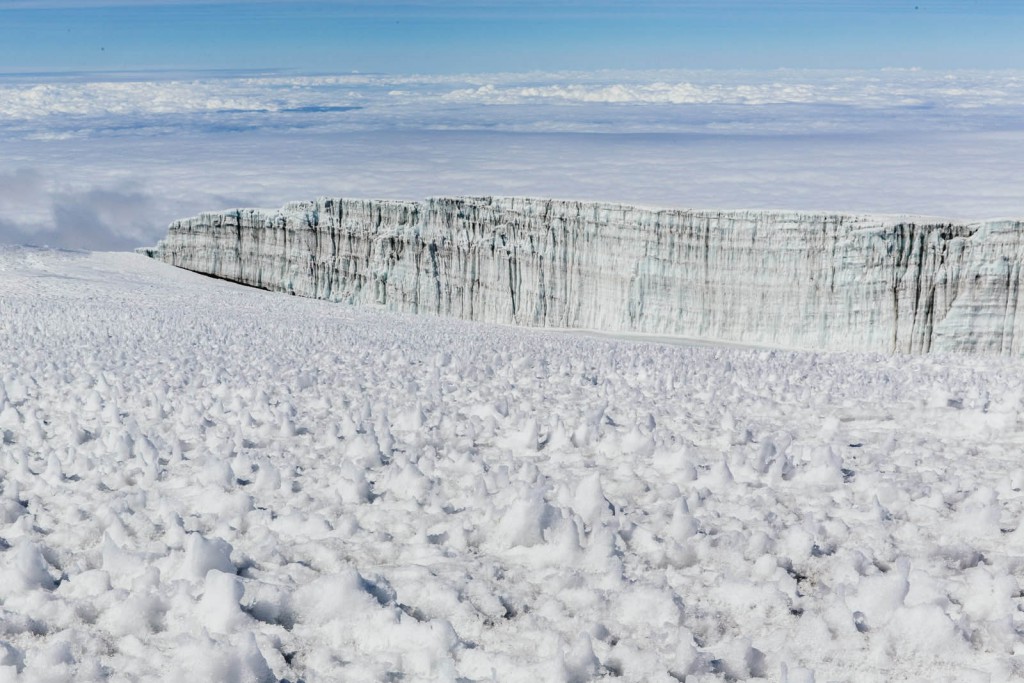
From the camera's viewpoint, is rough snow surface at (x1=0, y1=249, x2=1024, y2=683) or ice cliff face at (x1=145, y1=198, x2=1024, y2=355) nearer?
rough snow surface at (x1=0, y1=249, x2=1024, y2=683)

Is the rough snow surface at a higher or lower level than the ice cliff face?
higher

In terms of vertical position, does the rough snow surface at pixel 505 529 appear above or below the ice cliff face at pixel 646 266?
above

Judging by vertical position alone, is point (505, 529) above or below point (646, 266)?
above

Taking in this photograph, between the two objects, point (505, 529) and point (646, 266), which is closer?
point (505, 529)

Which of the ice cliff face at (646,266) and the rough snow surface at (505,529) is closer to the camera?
the rough snow surface at (505,529)

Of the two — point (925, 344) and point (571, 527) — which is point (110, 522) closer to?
point (571, 527)
